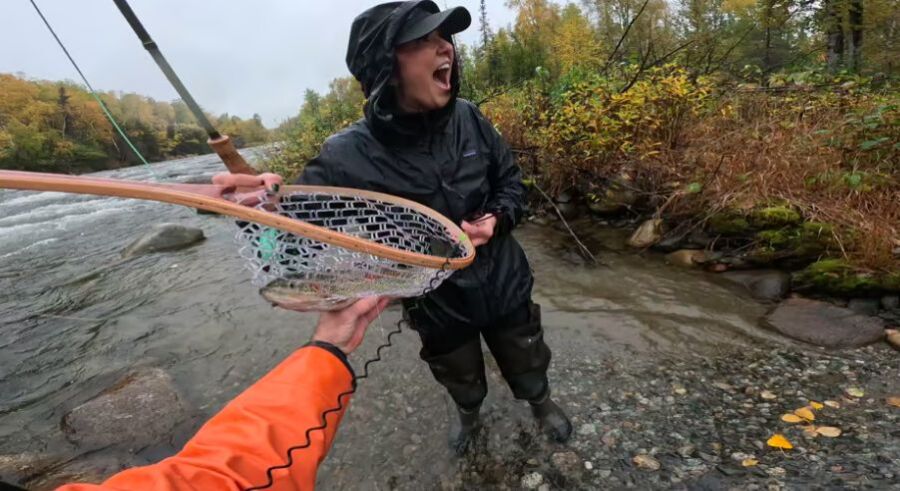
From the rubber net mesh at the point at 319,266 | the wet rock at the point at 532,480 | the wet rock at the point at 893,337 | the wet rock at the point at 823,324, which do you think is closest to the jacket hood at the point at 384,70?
the rubber net mesh at the point at 319,266

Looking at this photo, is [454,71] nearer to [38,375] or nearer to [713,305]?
[713,305]

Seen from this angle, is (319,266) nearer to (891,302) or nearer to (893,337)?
(893,337)

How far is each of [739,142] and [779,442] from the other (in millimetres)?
3455

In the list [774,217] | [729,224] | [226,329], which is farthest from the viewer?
[226,329]

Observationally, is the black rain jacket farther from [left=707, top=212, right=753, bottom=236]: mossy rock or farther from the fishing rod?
[left=707, top=212, right=753, bottom=236]: mossy rock

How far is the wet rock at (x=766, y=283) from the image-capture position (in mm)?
3707

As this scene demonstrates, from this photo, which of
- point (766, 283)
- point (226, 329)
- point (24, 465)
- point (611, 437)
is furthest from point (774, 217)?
point (24, 465)

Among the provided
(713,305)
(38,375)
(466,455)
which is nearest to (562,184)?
(713,305)

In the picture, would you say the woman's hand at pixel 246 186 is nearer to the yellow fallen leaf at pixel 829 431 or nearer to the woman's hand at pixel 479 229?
the woman's hand at pixel 479 229

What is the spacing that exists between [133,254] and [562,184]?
7.22 meters

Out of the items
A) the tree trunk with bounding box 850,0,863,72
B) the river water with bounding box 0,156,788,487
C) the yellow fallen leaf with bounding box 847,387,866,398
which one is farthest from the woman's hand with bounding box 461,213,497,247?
the tree trunk with bounding box 850,0,863,72

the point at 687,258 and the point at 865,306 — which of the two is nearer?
the point at 865,306

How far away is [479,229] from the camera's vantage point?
1866 millimetres

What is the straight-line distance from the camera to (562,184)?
6.04m
